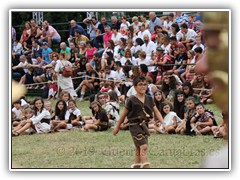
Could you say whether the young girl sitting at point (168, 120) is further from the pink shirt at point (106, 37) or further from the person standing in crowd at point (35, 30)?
the person standing in crowd at point (35, 30)

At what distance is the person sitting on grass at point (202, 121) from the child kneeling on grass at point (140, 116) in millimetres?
384

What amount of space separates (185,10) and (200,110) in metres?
0.97

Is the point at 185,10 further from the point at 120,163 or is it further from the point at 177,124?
the point at 120,163

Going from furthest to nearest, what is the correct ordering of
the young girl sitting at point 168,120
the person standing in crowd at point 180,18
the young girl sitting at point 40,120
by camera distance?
the young girl sitting at point 40,120 → the young girl sitting at point 168,120 → the person standing in crowd at point 180,18

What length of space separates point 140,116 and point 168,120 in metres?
0.42

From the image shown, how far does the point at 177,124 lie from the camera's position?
488 cm

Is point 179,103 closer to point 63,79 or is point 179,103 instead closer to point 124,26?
point 124,26

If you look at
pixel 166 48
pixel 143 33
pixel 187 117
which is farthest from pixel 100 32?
pixel 187 117

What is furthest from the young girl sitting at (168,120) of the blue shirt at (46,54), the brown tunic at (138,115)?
the blue shirt at (46,54)

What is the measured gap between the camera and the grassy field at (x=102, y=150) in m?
4.58

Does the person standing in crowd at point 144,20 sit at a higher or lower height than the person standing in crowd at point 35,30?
higher

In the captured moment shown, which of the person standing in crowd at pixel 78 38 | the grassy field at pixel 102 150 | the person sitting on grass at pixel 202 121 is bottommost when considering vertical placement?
the grassy field at pixel 102 150

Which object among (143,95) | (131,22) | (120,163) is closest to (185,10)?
(131,22)

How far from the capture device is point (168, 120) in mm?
4812
